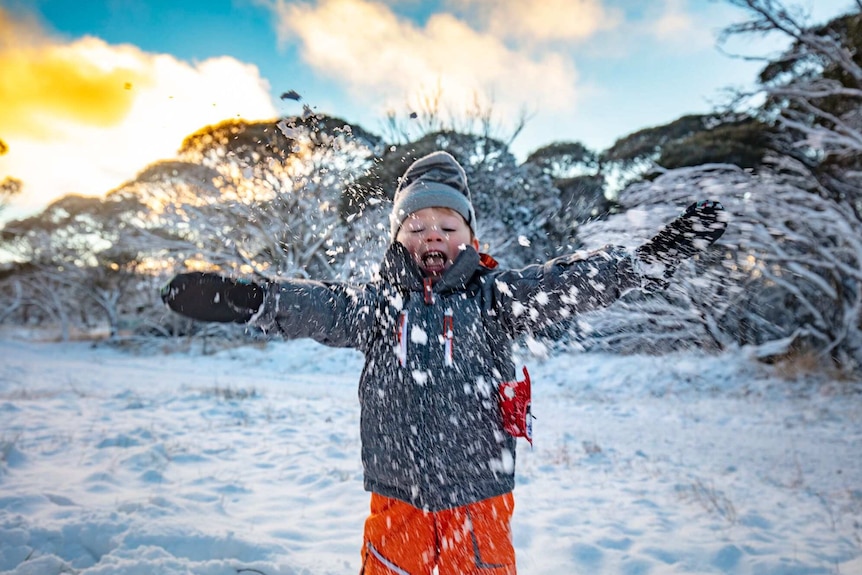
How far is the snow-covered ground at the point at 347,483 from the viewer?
2.46 metres

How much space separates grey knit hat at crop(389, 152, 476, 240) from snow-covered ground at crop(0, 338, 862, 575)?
186 cm

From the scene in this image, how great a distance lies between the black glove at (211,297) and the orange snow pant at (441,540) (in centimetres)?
88

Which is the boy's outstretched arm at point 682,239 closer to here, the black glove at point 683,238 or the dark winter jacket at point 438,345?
the black glove at point 683,238

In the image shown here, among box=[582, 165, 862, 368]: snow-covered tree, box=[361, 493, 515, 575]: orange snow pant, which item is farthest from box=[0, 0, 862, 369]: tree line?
box=[361, 493, 515, 575]: orange snow pant

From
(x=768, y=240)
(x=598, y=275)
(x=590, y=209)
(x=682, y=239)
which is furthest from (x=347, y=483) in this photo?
(x=768, y=240)

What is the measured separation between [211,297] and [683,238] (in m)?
1.50

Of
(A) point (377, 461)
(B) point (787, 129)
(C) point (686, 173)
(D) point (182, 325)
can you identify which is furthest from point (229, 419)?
(D) point (182, 325)

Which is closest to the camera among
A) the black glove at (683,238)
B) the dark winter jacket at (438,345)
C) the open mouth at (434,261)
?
the black glove at (683,238)

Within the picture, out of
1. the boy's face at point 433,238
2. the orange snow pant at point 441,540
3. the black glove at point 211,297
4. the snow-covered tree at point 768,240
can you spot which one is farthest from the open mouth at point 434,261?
the snow-covered tree at point 768,240

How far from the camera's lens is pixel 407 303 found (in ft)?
5.84

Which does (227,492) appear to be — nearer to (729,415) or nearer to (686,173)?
(729,415)

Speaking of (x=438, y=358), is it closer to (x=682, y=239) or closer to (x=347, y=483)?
(x=682, y=239)

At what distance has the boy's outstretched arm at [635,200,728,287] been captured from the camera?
4.43ft

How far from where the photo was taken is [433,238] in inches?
74.8
